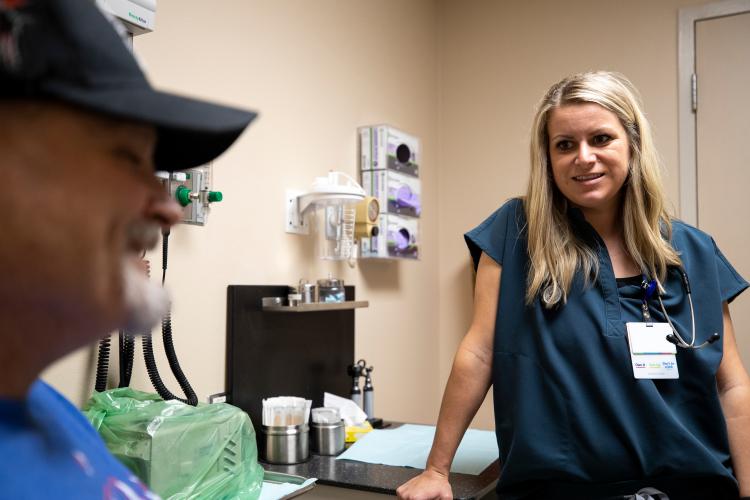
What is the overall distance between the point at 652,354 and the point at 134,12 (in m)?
1.33

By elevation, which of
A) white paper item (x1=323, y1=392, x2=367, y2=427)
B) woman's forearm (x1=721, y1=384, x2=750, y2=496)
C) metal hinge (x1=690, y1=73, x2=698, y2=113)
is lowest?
white paper item (x1=323, y1=392, x2=367, y2=427)

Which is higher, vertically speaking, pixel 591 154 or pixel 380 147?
pixel 380 147

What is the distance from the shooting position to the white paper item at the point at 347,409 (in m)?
2.06

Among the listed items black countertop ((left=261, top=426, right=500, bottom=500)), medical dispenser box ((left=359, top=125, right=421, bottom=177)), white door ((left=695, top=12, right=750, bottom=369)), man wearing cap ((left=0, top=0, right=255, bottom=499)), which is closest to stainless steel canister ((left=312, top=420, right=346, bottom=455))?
black countertop ((left=261, top=426, right=500, bottom=500))

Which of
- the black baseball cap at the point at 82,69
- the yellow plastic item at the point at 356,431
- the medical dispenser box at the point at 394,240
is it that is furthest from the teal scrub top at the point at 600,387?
the black baseball cap at the point at 82,69

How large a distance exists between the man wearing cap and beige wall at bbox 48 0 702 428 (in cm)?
97

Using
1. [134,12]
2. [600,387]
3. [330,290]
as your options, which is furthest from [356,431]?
[134,12]

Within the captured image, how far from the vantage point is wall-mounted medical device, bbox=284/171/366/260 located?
2.05 m

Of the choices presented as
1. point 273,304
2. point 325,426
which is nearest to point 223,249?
point 273,304

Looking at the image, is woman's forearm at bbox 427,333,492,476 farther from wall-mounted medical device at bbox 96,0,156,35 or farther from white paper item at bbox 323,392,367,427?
wall-mounted medical device at bbox 96,0,156,35

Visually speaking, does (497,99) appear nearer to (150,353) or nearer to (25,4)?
(150,353)

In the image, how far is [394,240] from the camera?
2.52 metres

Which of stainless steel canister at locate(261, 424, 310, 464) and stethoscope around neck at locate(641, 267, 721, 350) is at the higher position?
stethoscope around neck at locate(641, 267, 721, 350)

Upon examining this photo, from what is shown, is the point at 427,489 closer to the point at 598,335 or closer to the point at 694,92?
the point at 598,335
